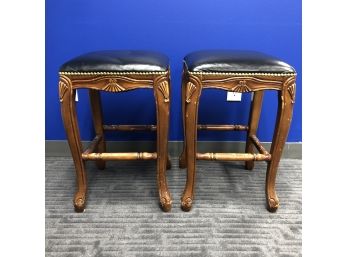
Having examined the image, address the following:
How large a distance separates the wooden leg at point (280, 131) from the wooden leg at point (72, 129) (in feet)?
2.15

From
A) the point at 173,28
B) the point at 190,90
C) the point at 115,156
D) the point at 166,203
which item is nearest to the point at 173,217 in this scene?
the point at 166,203

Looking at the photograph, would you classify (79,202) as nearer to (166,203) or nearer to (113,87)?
(166,203)

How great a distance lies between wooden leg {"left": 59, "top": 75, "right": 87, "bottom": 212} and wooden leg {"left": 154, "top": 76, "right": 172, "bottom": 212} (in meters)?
0.27

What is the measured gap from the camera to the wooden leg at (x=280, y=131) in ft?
3.10

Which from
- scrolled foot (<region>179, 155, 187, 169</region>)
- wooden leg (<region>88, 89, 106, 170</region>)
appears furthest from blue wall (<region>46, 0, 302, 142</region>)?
scrolled foot (<region>179, 155, 187, 169</region>)

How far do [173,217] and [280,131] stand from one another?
0.46 metres

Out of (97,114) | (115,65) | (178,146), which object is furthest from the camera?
(178,146)

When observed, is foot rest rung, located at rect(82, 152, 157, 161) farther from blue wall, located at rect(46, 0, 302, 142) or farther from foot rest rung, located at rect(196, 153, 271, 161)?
blue wall, located at rect(46, 0, 302, 142)

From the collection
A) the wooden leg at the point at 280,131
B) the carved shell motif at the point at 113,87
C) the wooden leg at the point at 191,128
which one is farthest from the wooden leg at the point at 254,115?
the carved shell motif at the point at 113,87

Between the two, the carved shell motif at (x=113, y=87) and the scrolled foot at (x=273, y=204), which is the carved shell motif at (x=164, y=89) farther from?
the scrolled foot at (x=273, y=204)

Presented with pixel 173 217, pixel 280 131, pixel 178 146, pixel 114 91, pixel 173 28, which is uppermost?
pixel 173 28

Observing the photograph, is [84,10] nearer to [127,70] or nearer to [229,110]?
[127,70]

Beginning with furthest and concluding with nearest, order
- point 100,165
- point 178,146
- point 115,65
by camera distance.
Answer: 1. point 178,146
2. point 100,165
3. point 115,65

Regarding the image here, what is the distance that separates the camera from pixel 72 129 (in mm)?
994
